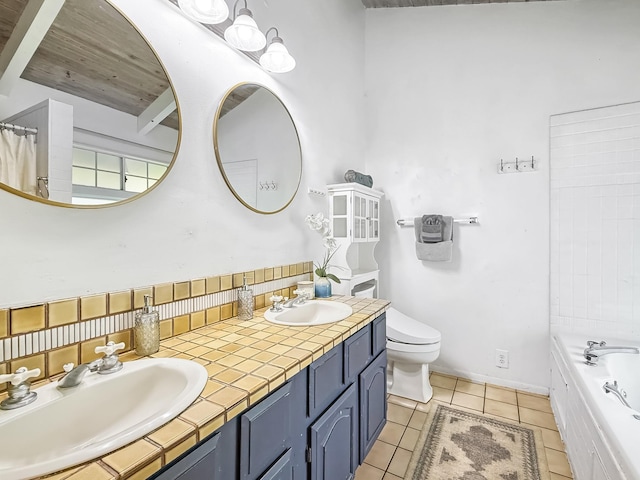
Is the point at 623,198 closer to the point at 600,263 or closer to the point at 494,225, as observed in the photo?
the point at 600,263

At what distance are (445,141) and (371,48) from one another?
3.78 ft

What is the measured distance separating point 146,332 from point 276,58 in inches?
54.2

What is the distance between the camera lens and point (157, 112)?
1.12 meters

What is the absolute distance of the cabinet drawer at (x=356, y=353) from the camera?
131 cm

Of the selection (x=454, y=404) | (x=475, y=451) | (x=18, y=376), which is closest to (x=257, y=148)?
(x=18, y=376)

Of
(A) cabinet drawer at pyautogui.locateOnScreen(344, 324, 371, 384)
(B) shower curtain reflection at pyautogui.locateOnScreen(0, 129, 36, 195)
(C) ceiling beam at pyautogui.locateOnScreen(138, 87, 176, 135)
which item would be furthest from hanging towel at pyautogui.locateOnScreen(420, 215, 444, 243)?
(B) shower curtain reflection at pyautogui.locateOnScreen(0, 129, 36, 195)

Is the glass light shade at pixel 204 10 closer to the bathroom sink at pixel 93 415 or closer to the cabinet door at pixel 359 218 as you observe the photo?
the bathroom sink at pixel 93 415

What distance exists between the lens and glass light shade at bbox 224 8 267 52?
1.29m

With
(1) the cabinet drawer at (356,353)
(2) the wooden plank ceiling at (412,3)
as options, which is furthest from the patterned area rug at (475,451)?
(2) the wooden plank ceiling at (412,3)

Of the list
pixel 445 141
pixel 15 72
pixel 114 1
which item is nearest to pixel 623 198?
pixel 445 141

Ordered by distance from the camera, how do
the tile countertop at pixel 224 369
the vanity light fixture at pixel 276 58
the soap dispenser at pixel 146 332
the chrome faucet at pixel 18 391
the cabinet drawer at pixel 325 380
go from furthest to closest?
1. the vanity light fixture at pixel 276 58
2. the cabinet drawer at pixel 325 380
3. the soap dispenser at pixel 146 332
4. the chrome faucet at pixel 18 391
5. the tile countertop at pixel 224 369

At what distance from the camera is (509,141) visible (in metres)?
2.34

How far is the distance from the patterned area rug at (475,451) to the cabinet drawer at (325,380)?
0.76 m

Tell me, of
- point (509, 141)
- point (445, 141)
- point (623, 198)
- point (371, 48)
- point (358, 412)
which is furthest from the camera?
point (371, 48)
